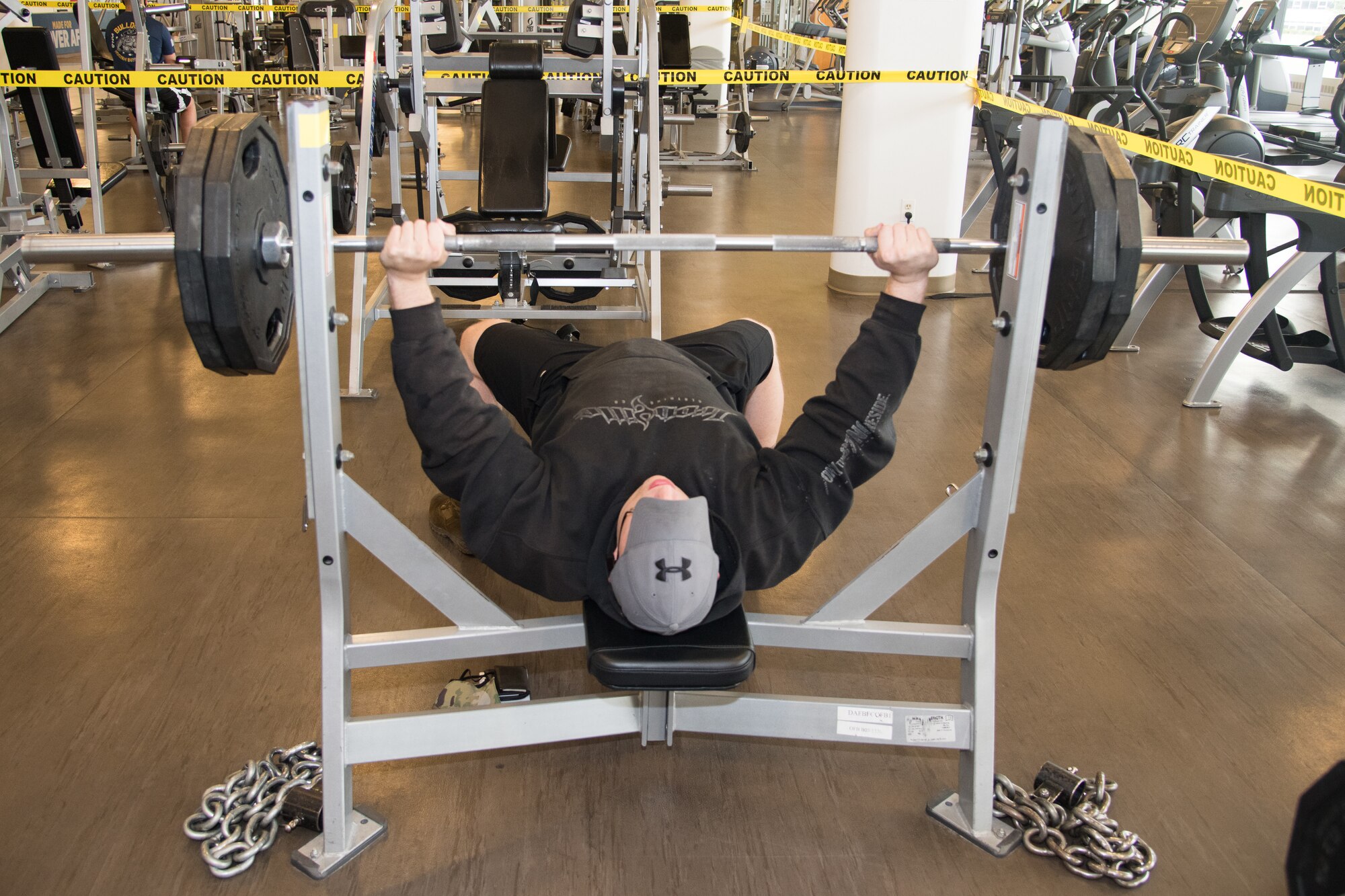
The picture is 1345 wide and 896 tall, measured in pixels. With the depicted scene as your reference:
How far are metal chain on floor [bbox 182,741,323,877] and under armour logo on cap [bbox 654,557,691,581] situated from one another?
2.14 feet

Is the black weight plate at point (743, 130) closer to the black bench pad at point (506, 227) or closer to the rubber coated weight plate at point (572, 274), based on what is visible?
the rubber coated weight plate at point (572, 274)

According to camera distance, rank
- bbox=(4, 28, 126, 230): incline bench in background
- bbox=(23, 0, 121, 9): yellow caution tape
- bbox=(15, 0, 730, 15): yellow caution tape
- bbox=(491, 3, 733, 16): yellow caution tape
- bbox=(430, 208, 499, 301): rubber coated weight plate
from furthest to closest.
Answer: bbox=(491, 3, 733, 16): yellow caution tape
bbox=(15, 0, 730, 15): yellow caution tape
bbox=(23, 0, 121, 9): yellow caution tape
bbox=(4, 28, 126, 230): incline bench in background
bbox=(430, 208, 499, 301): rubber coated weight plate

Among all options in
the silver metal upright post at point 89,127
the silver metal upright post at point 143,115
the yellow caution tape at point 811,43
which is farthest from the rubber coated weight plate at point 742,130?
the silver metal upright post at point 89,127

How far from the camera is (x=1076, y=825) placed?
161 centimetres

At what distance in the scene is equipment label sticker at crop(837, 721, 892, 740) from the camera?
1.60 metres

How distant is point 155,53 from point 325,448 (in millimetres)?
6518

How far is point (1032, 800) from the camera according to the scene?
65.1 inches

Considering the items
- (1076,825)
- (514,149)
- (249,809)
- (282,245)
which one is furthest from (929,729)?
(514,149)

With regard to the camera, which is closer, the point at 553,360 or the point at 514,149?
the point at 553,360

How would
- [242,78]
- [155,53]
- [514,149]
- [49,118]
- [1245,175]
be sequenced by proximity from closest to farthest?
[1245,175] < [514,149] < [242,78] < [49,118] < [155,53]

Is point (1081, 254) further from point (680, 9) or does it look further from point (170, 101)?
point (680, 9)

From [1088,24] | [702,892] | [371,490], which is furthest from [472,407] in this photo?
[1088,24]

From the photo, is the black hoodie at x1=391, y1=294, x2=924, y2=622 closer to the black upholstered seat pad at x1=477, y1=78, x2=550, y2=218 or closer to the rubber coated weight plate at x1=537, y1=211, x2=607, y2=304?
the rubber coated weight plate at x1=537, y1=211, x2=607, y2=304

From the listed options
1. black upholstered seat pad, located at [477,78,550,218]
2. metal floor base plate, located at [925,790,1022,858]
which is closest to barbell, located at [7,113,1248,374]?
metal floor base plate, located at [925,790,1022,858]
